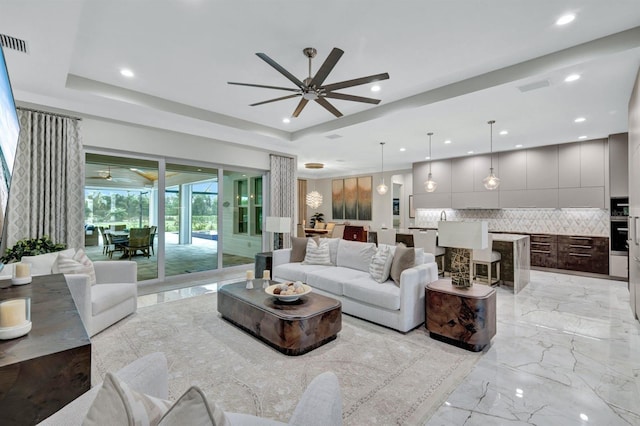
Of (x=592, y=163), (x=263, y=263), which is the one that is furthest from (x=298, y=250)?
(x=592, y=163)

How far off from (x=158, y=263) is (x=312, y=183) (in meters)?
7.53

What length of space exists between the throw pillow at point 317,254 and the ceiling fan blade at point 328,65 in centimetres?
247

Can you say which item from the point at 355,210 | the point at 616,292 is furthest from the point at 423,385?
the point at 355,210

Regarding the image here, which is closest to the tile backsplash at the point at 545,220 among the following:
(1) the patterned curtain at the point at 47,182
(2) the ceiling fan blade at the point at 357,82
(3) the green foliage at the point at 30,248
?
(2) the ceiling fan blade at the point at 357,82

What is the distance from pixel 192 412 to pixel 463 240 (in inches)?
116

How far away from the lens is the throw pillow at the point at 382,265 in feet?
11.8

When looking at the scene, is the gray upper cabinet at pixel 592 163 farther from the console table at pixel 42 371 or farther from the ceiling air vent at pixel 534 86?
the console table at pixel 42 371

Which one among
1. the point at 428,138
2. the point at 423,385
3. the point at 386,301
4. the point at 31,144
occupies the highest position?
the point at 428,138

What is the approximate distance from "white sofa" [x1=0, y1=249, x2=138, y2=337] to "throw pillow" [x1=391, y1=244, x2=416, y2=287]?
306 centimetres

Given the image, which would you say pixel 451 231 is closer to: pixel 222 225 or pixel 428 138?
pixel 428 138

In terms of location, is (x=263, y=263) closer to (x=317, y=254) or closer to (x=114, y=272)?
(x=317, y=254)

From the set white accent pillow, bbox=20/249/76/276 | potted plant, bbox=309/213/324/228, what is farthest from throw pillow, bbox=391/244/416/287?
potted plant, bbox=309/213/324/228

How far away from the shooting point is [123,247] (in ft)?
17.5

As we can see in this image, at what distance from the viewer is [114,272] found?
145 inches
